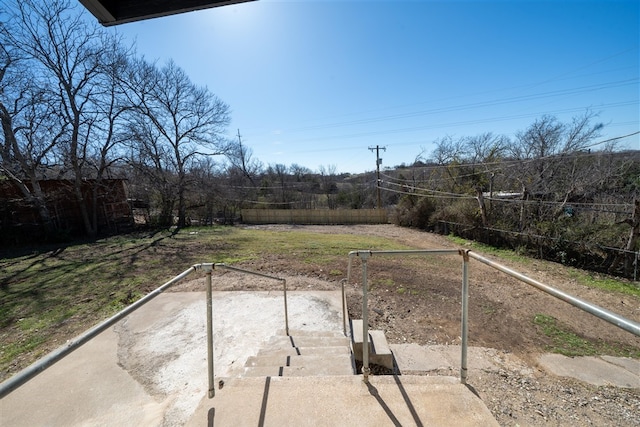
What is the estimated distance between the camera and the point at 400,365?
315cm

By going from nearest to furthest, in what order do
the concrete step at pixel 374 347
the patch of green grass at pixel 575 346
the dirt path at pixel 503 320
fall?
the dirt path at pixel 503 320 → the concrete step at pixel 374 347 → the patch of green grass at pixel 575 346

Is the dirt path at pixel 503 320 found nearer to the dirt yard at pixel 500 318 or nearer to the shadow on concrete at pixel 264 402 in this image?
the dirt yard at pixel 500 318

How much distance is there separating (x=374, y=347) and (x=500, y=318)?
11.0ft

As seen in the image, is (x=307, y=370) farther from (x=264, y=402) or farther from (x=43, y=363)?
(x=43, y=363)

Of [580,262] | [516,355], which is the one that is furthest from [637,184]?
[516,355]

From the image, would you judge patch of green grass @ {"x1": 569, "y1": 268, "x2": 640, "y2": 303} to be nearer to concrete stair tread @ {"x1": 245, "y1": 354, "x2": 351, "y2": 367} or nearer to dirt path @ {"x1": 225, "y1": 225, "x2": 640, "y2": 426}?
dirt path @ {"x1": 225, "y1": 225, "x2": 640, "y2": 426}

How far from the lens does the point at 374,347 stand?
2.92m

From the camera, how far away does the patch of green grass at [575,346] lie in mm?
3814

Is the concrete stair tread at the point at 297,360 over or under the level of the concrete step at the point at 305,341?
over

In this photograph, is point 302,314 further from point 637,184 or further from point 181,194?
point 181,194

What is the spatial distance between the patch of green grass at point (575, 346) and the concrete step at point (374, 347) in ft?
9.35

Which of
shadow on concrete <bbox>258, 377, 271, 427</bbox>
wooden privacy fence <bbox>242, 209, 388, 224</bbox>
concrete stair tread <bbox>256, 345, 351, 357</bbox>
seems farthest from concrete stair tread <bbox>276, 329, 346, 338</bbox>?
wooden privacy fence <bbox>242, 209, 388, 224</bbox>

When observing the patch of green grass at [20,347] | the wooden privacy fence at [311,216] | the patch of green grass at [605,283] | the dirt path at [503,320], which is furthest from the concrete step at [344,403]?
the wooden privacy fence at [311,216]

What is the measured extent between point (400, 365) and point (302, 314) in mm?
1817
